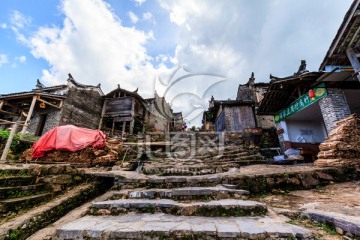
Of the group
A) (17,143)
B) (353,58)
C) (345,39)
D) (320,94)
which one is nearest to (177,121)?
(17,143)

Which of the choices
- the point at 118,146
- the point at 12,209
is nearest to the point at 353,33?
the point at 12,209

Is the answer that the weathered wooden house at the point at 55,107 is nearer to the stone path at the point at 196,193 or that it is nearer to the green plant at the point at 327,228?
the stone path at the point at 196,193

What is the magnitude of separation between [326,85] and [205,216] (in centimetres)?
744

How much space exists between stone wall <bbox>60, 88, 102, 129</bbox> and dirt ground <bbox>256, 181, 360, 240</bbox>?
16787 millimetres

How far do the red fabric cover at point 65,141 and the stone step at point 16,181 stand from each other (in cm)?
395

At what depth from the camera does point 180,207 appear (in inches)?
94.3

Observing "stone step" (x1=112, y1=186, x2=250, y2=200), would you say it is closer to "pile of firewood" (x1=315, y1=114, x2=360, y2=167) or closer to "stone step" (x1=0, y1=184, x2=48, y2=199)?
"stone step" (x1=0, y1=184, x2=48, y2=199)

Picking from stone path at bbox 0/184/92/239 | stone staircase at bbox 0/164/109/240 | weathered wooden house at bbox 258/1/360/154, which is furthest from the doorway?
weathered wooden house at bbox 258/1/360/154

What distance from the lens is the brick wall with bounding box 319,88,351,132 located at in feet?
19.4

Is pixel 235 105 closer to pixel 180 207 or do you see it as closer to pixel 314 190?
pixel 314 190

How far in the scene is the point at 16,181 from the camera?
9.86 ft

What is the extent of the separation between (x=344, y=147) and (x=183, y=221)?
514 cm

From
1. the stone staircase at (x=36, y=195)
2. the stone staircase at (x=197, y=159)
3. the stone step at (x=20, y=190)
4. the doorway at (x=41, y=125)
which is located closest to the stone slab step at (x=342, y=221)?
the stone staircase at (x=197, y=159)

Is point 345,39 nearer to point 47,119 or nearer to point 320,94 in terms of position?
point 320,94
